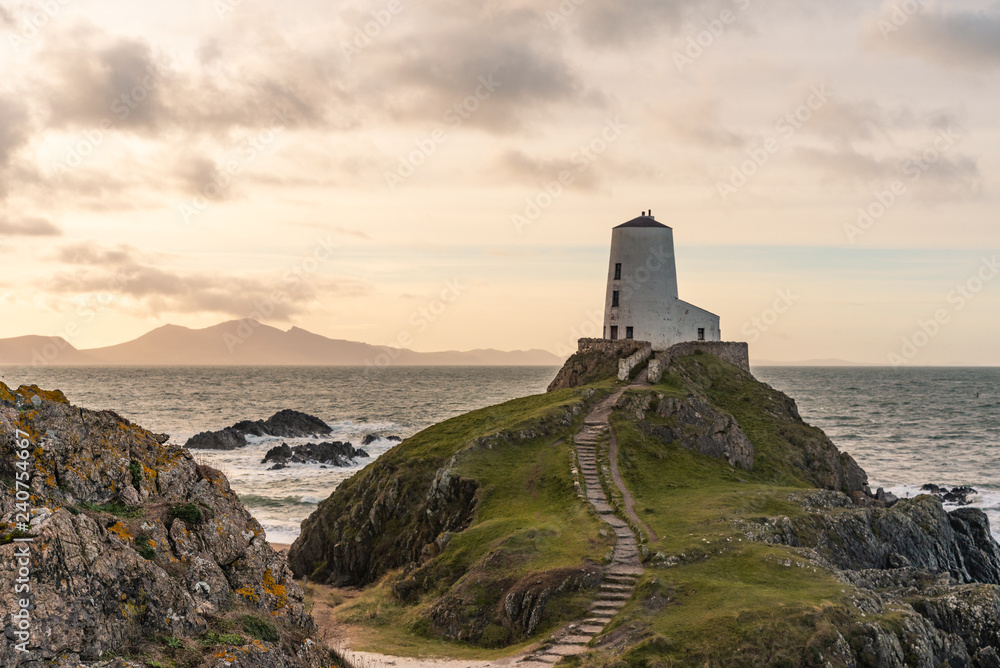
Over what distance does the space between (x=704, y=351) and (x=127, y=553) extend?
54.1 metres

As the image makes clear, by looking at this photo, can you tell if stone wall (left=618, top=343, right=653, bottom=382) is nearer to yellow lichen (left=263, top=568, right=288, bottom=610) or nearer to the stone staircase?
the stone staircase

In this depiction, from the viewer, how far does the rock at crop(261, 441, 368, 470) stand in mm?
86625

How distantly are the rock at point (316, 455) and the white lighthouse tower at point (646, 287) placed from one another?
37.8 meters

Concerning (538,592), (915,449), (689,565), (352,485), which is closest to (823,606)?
(689,565)

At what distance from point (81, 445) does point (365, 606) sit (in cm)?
2043

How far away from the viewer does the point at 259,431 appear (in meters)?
→ 112

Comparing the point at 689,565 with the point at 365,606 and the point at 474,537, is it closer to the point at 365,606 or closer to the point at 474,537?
the point at 474,537

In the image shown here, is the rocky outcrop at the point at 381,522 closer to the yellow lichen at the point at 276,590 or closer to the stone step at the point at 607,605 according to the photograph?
the stone step at the point at 607,605

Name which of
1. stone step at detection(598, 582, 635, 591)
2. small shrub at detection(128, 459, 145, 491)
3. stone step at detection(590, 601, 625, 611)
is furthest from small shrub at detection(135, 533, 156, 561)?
stone step at detection(598, 582, 635, 591)

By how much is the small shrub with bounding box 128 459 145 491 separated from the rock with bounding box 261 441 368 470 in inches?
2787

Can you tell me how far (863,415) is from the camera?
448 ft

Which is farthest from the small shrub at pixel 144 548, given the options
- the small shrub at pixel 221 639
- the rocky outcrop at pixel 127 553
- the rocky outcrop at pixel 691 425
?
the rocky outcrop at pixel 691 425

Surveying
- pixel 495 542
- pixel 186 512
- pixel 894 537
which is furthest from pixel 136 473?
pixel 894 537

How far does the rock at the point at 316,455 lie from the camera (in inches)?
3410
